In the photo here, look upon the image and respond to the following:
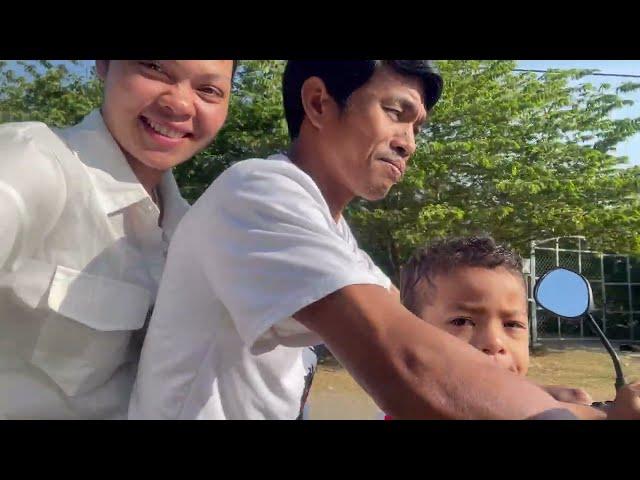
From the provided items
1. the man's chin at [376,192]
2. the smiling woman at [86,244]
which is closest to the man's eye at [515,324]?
the man's chin at [376,192]

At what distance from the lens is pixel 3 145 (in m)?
1.01

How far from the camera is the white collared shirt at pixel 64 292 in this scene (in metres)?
1.03

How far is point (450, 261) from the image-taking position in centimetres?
153

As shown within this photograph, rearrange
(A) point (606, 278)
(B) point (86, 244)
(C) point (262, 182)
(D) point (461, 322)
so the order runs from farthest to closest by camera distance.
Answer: (A) point (606, 278), (D) point (461, 322), (B) point (86, 244), (C) point (262, 182)

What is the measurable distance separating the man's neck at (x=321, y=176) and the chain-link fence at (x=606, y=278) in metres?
3.09

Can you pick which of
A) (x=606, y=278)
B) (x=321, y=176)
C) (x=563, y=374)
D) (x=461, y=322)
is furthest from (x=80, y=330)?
(x=606, y=278)

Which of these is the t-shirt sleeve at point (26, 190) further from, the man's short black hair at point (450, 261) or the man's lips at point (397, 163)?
the man's short black hair at point (450, 261)

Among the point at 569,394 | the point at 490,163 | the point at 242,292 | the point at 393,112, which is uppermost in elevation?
the point at 490,163

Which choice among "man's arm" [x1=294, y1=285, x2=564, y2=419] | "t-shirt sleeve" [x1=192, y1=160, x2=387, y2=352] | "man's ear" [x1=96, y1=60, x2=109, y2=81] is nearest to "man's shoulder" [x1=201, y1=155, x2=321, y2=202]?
"t-shirt sleeve" [x1=192, y1=160, x2=387, y2=352]

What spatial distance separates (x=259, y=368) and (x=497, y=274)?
692mm

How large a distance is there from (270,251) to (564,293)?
873 millimetres

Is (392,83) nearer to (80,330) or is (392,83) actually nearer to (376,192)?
(376,192)

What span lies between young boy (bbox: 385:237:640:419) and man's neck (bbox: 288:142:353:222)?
0.36 m

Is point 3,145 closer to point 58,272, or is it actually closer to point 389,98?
point 58,272
